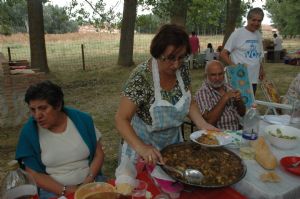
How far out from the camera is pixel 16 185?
1460mm

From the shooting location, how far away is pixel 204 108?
3.04 metres

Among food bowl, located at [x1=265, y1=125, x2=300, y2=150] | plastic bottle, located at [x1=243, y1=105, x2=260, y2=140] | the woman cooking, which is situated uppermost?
the woman cooking

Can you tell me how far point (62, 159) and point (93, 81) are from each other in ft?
26.4

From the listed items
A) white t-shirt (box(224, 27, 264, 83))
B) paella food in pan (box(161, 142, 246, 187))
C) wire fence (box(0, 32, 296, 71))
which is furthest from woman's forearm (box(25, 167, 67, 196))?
wire fence (box(0, 32, 296, 71))

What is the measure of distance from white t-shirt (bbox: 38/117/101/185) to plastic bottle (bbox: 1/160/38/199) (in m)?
0.54

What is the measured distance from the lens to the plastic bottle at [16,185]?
1.43 metres

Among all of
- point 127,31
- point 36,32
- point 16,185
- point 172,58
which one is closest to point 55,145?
point 16,185

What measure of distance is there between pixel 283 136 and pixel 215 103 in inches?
36.3

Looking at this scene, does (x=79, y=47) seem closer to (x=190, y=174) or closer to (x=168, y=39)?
(x=168, y=39)

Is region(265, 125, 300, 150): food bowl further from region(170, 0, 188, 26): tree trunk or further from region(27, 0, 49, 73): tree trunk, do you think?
region(170, 0, 188, 26): tree trunk

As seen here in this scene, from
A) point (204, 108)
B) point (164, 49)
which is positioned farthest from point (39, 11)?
point (164, 49)

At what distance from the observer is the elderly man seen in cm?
301

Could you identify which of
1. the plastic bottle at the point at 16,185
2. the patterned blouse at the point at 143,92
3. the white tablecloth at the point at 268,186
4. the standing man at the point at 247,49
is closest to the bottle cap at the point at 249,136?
the white tablecloth at the point at 268,186

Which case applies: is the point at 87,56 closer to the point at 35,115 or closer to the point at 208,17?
the point at 208,17
